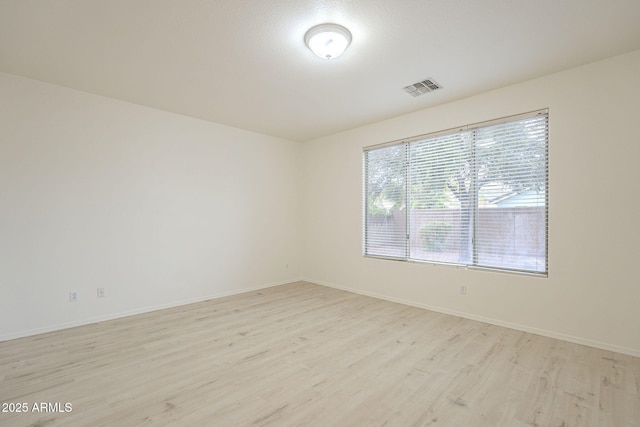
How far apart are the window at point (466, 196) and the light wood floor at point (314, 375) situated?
96 cm

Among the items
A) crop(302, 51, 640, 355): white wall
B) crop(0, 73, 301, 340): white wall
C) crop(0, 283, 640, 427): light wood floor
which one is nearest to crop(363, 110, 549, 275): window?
crop(302, 51, 640, 355): white wall

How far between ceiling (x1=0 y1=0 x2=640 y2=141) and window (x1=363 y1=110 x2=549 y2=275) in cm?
65

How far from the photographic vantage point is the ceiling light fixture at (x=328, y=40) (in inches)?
93.6

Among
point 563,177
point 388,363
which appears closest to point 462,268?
point 563,177

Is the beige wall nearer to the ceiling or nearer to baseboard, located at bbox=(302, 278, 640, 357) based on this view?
baseboard, located at bbox=(302, 278, 640, 357)

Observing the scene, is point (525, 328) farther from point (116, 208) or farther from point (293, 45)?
point (116, 208)

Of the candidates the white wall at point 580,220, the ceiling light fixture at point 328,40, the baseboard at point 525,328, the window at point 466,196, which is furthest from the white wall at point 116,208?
the white wall at point 580,220

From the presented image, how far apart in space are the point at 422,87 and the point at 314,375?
3293mm

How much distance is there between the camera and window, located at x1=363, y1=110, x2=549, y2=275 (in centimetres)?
332

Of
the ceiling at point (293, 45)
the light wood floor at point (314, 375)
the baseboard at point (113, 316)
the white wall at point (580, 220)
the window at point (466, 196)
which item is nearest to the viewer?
the light wood floor at point (314, 375)

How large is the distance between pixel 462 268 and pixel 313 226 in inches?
114

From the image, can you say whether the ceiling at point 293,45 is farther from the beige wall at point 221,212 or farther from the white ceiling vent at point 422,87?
the beige wall at point 221,212

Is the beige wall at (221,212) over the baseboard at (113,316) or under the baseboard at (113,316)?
over

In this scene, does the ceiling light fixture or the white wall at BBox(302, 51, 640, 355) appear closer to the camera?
the ceiling light fixture
